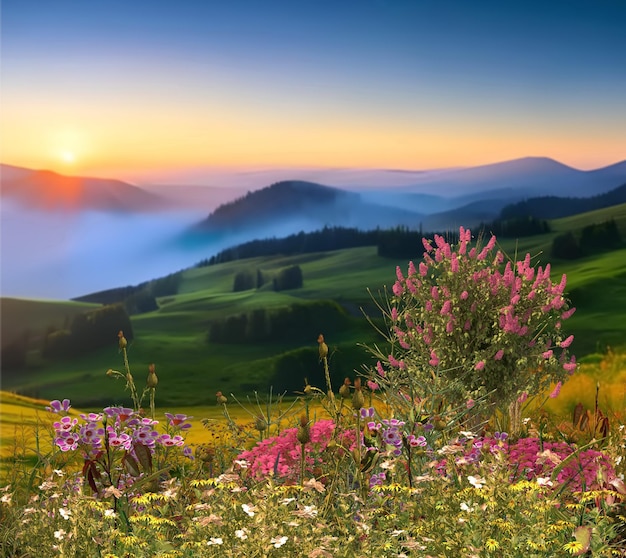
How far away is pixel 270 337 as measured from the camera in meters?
13.9

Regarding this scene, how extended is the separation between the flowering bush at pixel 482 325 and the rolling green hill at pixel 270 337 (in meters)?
3.61

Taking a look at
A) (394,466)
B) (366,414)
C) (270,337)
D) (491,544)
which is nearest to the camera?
(491,544)

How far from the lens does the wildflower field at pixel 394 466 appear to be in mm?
3999

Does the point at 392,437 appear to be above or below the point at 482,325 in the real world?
below

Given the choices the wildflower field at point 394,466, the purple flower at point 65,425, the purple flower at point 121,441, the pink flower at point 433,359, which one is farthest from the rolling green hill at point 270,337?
the purple flower at point 121,441

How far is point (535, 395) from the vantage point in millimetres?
8578

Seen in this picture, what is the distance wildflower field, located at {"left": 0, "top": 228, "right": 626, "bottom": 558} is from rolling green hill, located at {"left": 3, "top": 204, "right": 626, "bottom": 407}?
354cm

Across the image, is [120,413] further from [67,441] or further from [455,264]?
[455,264]

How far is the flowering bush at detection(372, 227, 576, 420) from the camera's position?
27.4 ft

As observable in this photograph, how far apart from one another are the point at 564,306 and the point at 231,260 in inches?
327

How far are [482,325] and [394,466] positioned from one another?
13.0 feet

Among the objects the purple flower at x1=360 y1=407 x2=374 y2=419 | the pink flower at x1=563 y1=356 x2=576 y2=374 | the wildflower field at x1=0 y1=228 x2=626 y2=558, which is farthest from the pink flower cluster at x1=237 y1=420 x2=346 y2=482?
the pink flower at x1=563 y1=356 x2=576 y2=374

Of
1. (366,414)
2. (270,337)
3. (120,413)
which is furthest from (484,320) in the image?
(270,337)

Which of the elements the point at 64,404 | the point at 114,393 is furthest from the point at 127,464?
the point at 114,393
